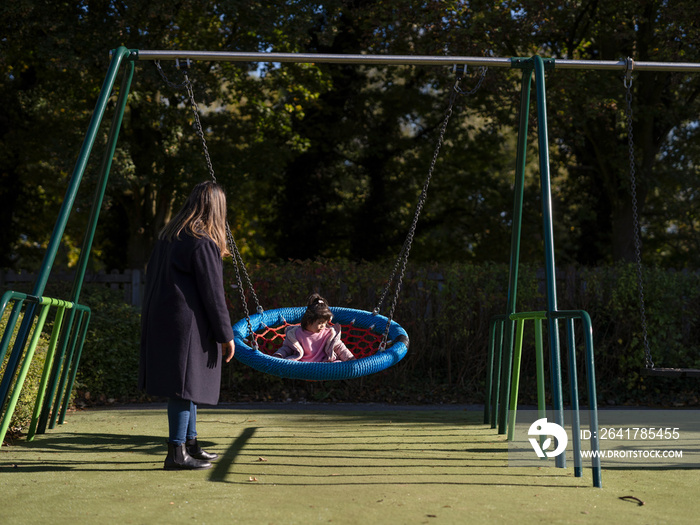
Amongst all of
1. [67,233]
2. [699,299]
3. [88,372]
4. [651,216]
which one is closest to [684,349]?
[699,299]

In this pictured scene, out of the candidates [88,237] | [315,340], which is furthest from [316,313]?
[88,237]

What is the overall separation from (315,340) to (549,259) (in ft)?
7.32

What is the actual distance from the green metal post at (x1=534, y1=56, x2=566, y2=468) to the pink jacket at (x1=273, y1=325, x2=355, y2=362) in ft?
6.44

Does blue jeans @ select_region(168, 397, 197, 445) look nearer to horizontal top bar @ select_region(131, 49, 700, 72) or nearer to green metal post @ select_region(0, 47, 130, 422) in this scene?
green metal post @ select_region(0, 47, 130, 422)

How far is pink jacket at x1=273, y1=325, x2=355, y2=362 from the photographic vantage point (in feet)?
19.1

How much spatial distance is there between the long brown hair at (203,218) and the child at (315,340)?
5.56 ft

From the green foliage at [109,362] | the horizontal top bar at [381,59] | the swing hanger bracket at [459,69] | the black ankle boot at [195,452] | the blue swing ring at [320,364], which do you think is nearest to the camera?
the black ankle boot at [195,452]

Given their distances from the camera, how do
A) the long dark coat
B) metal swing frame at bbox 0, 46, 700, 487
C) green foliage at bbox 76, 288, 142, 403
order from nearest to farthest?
the long dark coat
metal swing frame at bbox 0, 46, 700, 487
green foliage at bbox 76, 288, 142, 403

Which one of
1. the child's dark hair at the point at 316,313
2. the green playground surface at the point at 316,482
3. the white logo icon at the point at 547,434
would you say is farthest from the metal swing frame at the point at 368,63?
the child's dark hair at the point at 316,313

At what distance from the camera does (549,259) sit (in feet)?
14.4

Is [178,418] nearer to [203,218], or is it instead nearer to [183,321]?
[183,321]

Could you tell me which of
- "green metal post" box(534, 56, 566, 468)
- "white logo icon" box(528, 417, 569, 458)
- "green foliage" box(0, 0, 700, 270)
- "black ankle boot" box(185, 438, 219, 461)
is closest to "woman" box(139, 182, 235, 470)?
"black ankle boot" box(185, 438, 219, 461)

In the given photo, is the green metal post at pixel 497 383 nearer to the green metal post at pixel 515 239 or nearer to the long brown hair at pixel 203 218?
the green metal post at pixel 515 239

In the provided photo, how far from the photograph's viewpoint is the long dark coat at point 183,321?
403cm
